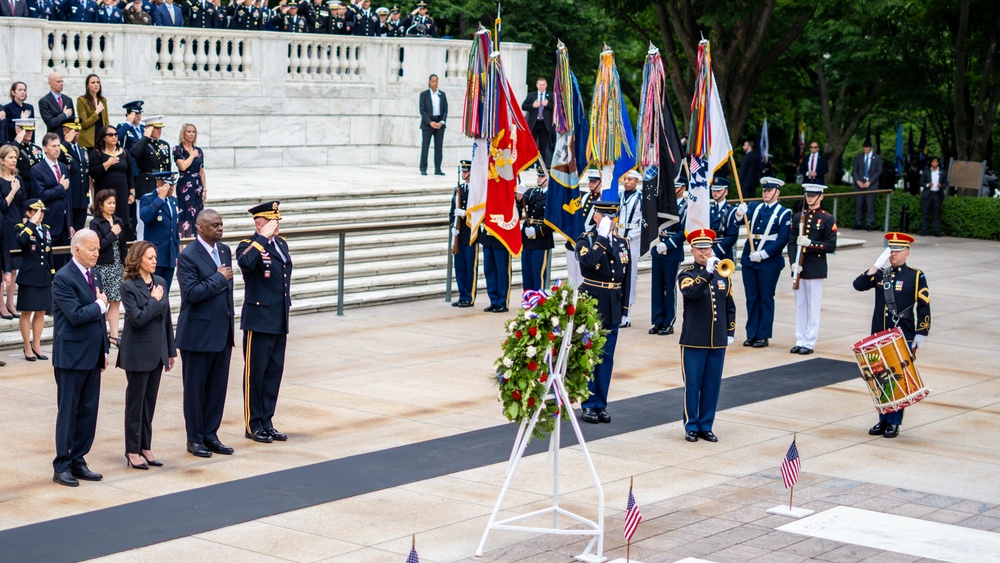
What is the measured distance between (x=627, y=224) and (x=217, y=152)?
1198 centimetres

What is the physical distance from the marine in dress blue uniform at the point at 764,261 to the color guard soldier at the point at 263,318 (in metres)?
7.05

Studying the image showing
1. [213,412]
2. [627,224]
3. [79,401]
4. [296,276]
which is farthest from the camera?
[296,276]

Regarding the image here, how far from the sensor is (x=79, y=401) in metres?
10.2

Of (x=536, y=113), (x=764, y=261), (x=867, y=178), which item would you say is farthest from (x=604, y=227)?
(x=867, y=178)

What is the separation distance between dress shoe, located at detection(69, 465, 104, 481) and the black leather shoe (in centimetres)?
160

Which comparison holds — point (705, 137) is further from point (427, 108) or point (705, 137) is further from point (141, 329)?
point (427, 108)

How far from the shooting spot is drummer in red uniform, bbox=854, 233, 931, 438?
40.7 feet

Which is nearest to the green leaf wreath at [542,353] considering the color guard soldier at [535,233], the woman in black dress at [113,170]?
the color guard soldier at [535,233]

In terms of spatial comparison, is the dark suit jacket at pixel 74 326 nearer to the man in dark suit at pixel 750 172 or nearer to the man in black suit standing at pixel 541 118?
the man in black suit standing at pixel 541 118

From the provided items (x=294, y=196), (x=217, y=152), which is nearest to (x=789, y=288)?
(x=294, y=196)

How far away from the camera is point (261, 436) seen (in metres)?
11.5

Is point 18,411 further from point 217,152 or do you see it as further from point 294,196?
point 217,152

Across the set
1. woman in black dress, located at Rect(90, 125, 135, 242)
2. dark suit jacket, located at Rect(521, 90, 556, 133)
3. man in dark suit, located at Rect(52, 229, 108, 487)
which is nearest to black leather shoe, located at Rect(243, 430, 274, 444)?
man in dark suit, located at Rect(52, 229, 108, 487)

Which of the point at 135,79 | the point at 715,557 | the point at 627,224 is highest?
the point at 135,79
